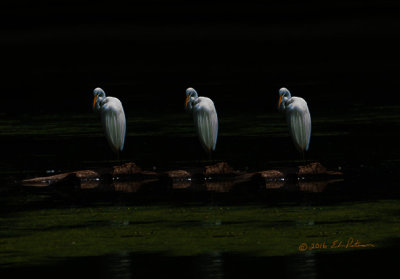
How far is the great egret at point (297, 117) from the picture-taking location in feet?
64.7

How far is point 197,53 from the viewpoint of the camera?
63875mm

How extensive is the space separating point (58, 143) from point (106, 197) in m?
6.36

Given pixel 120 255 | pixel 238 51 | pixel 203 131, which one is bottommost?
pixel 120 255

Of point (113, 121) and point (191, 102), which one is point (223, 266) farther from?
point (113, 121)

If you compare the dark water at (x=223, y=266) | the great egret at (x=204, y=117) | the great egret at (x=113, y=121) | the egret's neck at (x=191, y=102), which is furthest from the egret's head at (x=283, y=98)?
the dark water at (x=223, y=266)

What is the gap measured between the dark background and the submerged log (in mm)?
11557

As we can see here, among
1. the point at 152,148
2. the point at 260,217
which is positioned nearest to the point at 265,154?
the point at 152,148

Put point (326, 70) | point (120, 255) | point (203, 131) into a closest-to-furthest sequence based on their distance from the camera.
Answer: point (120, 255) → point (203, 131) → point (326, 70)

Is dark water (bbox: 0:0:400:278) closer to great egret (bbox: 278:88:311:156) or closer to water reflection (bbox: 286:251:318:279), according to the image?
water reflection (bbox: 286:251:318:279)

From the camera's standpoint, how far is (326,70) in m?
47.1

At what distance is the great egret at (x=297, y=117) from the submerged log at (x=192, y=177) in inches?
20.9

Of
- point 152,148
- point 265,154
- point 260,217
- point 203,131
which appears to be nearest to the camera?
point 260,217

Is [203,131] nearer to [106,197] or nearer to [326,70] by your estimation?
[106,197]

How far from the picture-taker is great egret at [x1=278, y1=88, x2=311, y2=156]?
19719 mm
